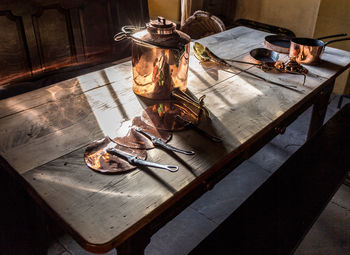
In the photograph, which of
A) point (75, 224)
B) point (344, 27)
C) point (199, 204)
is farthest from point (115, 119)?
point (344, 27)

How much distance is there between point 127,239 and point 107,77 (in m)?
1.04

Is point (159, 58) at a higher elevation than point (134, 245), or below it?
higher

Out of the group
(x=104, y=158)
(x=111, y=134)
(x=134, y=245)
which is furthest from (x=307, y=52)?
(x=134, y=245)

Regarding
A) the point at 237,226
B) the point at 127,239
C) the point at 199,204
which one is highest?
the point at 127,239

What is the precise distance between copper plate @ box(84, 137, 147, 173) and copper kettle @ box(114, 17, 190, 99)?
1.27ft

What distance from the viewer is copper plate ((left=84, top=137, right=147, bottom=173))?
1.13 m

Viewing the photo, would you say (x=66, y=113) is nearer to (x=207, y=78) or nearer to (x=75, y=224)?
(x=75, y=224)

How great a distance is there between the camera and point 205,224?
2.16m

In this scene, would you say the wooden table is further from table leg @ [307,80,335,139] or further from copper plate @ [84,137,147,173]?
table leg @ [307,80,335,139]

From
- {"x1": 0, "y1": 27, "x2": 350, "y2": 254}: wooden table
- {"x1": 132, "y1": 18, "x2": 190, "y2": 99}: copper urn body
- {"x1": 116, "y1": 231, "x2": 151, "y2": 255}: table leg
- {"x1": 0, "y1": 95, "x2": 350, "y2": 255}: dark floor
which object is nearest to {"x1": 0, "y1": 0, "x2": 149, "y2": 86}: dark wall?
{"x1": 0, "y1": 27, "x2": 350, "y2": 254}: wooden table

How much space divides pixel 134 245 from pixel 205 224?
1.20 meters

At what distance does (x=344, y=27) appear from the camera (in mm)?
3535

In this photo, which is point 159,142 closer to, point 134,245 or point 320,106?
point 134,245

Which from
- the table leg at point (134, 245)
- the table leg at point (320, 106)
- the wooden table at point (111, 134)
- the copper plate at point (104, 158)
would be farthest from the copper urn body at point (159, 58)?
the table leg at point (320, 106)
